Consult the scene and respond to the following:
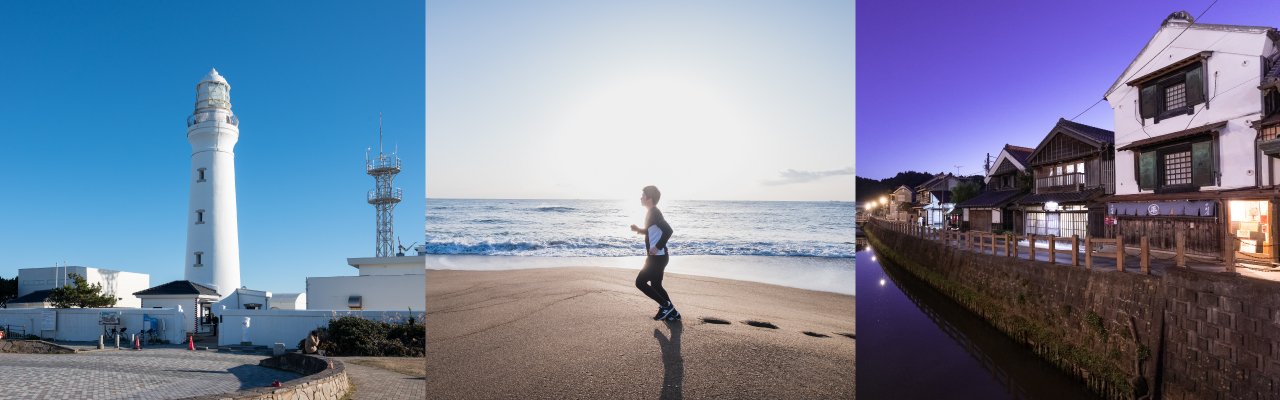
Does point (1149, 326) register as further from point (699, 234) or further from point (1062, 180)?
point (1062, 180)

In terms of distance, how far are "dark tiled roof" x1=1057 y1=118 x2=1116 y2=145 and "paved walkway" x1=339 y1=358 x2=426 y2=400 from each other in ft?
52.2

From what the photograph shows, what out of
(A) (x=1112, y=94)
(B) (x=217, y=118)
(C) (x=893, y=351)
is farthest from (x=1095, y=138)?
(B) (x=217, y=118)

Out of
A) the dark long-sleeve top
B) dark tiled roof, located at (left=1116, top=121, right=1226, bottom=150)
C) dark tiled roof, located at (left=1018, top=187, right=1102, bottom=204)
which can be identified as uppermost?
dark tiled roof, located at (left=1116, top=121, right=1226, bottom=150)

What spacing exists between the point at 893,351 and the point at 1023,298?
120 inches

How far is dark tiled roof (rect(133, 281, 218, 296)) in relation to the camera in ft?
47.1

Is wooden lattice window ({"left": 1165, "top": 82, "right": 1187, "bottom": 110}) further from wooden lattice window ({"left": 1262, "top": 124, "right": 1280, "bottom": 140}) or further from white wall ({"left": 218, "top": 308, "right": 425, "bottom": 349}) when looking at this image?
white wall ({"left": 218, "top": 308, "right": 425, "bottom": 349})

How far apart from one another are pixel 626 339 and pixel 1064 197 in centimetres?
1555

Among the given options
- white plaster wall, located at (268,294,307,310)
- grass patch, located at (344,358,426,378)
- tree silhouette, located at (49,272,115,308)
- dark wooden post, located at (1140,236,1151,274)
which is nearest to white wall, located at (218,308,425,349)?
grass patch, located at (344,358,426,378)

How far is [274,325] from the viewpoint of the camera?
10.6 metres

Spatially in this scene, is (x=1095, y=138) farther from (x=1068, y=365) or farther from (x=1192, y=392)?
(x=1192, y=392)

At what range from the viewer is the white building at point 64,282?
53.8 feet

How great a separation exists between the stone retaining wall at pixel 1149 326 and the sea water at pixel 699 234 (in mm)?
Result: 3350

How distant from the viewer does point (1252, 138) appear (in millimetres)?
8617

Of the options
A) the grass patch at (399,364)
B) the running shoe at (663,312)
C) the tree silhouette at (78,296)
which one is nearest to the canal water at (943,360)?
the running shoe at (663,312)
